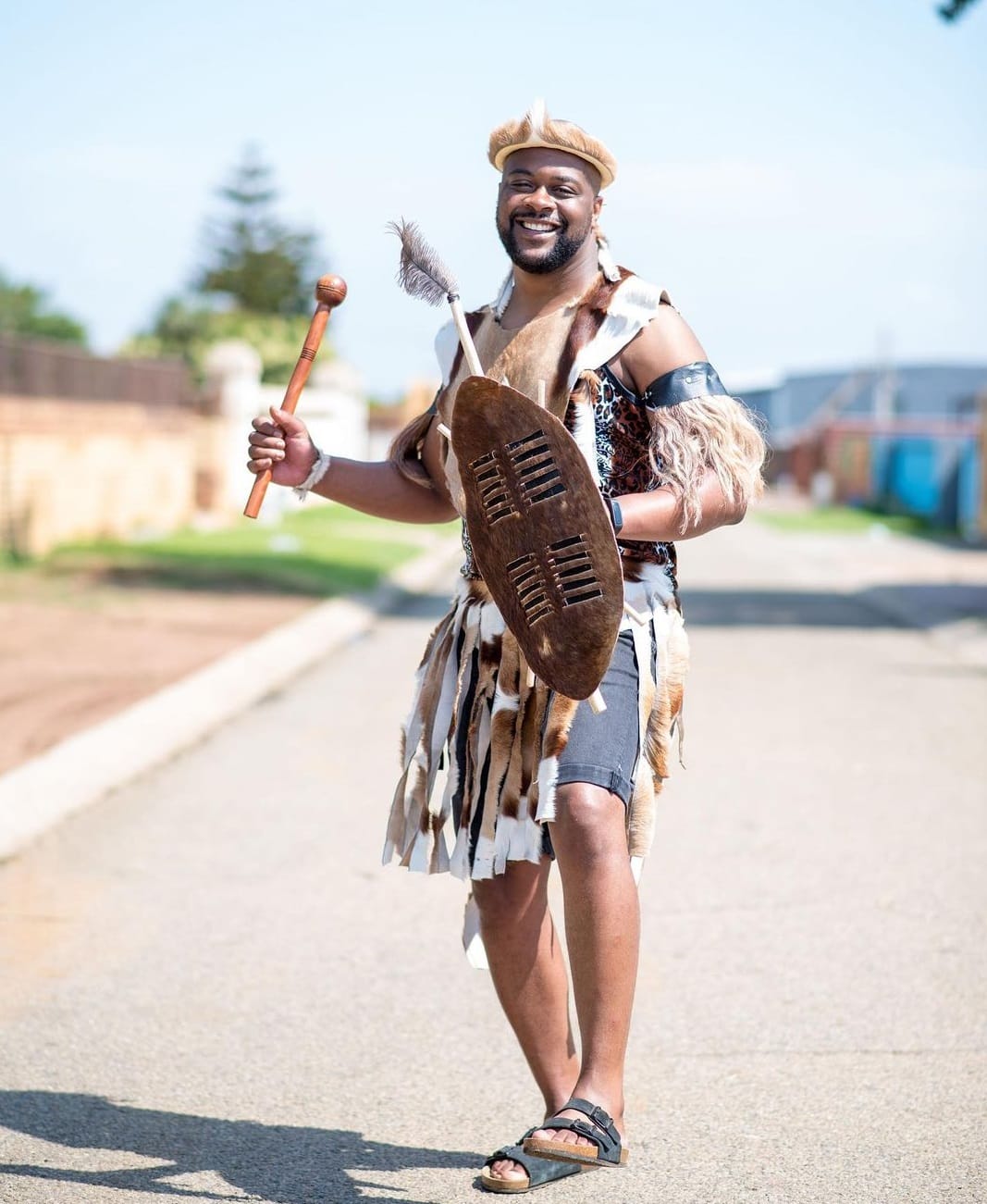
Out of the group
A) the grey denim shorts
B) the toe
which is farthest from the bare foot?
the grey denim shorts

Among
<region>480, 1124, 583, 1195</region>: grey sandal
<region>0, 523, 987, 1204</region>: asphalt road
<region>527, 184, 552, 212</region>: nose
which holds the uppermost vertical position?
<region>527, 184, 552, 212</region>: nose

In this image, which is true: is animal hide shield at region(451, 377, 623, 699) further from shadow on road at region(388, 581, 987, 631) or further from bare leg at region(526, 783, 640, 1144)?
shadow on road at region(388, 581, 987, 631)

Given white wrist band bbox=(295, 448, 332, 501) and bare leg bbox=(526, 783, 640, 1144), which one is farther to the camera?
white wrist band bbox=(295, 448, 332, 501)

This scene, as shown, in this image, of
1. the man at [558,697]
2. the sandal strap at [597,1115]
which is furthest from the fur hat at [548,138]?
the sandal strap at [597,1115]

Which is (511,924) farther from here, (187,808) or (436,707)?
(187,808)

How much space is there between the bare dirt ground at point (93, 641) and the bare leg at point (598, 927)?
5011mm

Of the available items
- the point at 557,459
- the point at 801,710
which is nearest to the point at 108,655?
the point at 801,710

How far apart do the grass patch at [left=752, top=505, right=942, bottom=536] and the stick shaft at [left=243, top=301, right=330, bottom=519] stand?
34.1 metres

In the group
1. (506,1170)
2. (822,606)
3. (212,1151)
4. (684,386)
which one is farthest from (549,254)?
(822,606)

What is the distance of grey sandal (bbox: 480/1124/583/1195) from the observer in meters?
3.56

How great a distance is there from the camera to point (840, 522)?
42.9 metres

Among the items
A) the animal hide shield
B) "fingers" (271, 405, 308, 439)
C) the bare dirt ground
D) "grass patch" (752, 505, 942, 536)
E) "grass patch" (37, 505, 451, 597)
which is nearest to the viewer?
the animal hide shield

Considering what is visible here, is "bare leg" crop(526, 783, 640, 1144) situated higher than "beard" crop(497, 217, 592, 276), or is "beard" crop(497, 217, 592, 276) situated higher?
"beard" crop(497, 217, 592, 276)

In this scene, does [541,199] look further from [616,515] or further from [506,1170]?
[506,1170]
